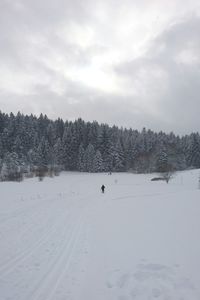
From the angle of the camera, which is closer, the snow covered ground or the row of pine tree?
the snow covered ground

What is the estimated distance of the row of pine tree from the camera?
81.5 meters

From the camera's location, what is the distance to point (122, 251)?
10.2m

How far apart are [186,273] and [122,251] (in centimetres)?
292

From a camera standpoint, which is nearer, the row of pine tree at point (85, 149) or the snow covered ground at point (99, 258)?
the snow covered ground at point (99, 258)

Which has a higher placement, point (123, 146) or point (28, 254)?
point (123, 146)

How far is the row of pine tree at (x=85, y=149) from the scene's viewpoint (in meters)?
81.5

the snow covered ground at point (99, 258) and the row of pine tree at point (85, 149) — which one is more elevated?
the row of pine tree at point (85, 149)

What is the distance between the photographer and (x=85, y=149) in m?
87.1

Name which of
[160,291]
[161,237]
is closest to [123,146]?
[161,237]

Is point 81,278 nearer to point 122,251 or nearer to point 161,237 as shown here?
point 122,251

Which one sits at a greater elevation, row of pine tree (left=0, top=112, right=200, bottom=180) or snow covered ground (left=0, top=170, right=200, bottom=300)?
row of pine tree (left=0, top=112, right=200, bottom=180)

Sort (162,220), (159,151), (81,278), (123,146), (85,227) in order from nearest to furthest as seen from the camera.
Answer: (81,278) < (85,227) < (162,220) < (159,151) < (123,146)

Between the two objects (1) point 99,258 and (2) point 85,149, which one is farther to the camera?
(2) point 85,149

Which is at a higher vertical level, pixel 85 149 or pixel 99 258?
pixel 85 149
